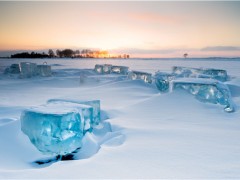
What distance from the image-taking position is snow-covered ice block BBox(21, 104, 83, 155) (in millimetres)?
2754

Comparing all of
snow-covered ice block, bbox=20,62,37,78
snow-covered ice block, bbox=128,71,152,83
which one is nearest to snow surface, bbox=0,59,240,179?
snow-covered ice block, bbox=128,71,152,83

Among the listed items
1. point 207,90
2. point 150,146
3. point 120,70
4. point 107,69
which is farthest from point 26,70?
point 150,146

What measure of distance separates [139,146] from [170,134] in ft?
2.09

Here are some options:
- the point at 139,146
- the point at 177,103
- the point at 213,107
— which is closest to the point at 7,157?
the point at 139,146

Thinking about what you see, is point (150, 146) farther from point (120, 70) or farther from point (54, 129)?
point (120, 70)

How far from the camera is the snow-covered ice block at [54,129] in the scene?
275 centimetres

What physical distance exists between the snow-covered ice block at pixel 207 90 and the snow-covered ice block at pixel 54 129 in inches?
126

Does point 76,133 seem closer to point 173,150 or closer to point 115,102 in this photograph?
point 173,150

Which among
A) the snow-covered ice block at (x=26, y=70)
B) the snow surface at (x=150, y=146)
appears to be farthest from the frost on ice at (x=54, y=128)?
the snow-covered ice block at (x=26, y=70)

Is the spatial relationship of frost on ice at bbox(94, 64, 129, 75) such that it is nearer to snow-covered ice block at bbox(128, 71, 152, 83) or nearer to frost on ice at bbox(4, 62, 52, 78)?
frost on ice at bbox(4, 62, 52, 78)

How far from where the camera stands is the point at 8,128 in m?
3.35

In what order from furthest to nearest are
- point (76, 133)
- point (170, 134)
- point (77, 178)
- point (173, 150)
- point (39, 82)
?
point (39, 82) < point (170, 134) < point (76, 133) < point (173, 150) < point (77, 178)

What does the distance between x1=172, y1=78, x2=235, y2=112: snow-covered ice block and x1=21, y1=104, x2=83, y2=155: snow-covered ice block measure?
319 cm

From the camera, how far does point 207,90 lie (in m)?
5.27
